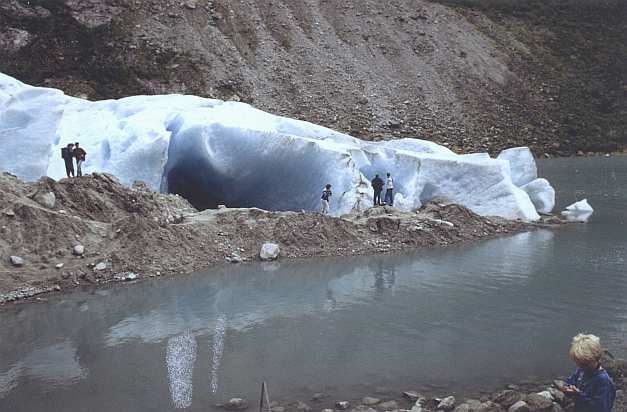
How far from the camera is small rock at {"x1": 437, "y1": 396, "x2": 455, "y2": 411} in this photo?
20.1 ft

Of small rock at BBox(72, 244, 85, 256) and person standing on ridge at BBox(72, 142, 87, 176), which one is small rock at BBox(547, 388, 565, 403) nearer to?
small rock at BBox(72, 244, 85, 256)

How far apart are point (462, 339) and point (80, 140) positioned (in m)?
10.4

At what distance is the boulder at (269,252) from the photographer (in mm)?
12367

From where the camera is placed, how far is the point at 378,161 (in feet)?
54.7

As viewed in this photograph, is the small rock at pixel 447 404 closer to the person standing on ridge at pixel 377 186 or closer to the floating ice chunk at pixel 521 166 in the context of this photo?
the person standing on ridge at pixel 377 186

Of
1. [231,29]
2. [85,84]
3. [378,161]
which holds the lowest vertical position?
[378,161]

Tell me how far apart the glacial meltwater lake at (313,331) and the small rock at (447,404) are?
34cm

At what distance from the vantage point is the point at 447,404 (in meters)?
6.17

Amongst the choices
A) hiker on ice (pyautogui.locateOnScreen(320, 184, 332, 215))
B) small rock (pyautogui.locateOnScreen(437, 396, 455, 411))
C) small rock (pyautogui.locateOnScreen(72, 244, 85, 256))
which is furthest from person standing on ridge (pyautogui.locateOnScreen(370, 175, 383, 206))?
small rock (pyautogui.locateOnScreen(437, 396, 455, 411))

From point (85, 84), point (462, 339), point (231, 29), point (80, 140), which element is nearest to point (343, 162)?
point (80, 140)

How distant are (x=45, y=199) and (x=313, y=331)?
19.3 feet

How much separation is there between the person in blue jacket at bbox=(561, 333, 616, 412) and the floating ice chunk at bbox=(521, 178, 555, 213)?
15.5 meters

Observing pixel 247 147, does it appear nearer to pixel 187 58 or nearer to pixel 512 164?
→ pixel 512 164

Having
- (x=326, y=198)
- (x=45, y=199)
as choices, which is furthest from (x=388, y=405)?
(x=326, y=198)
